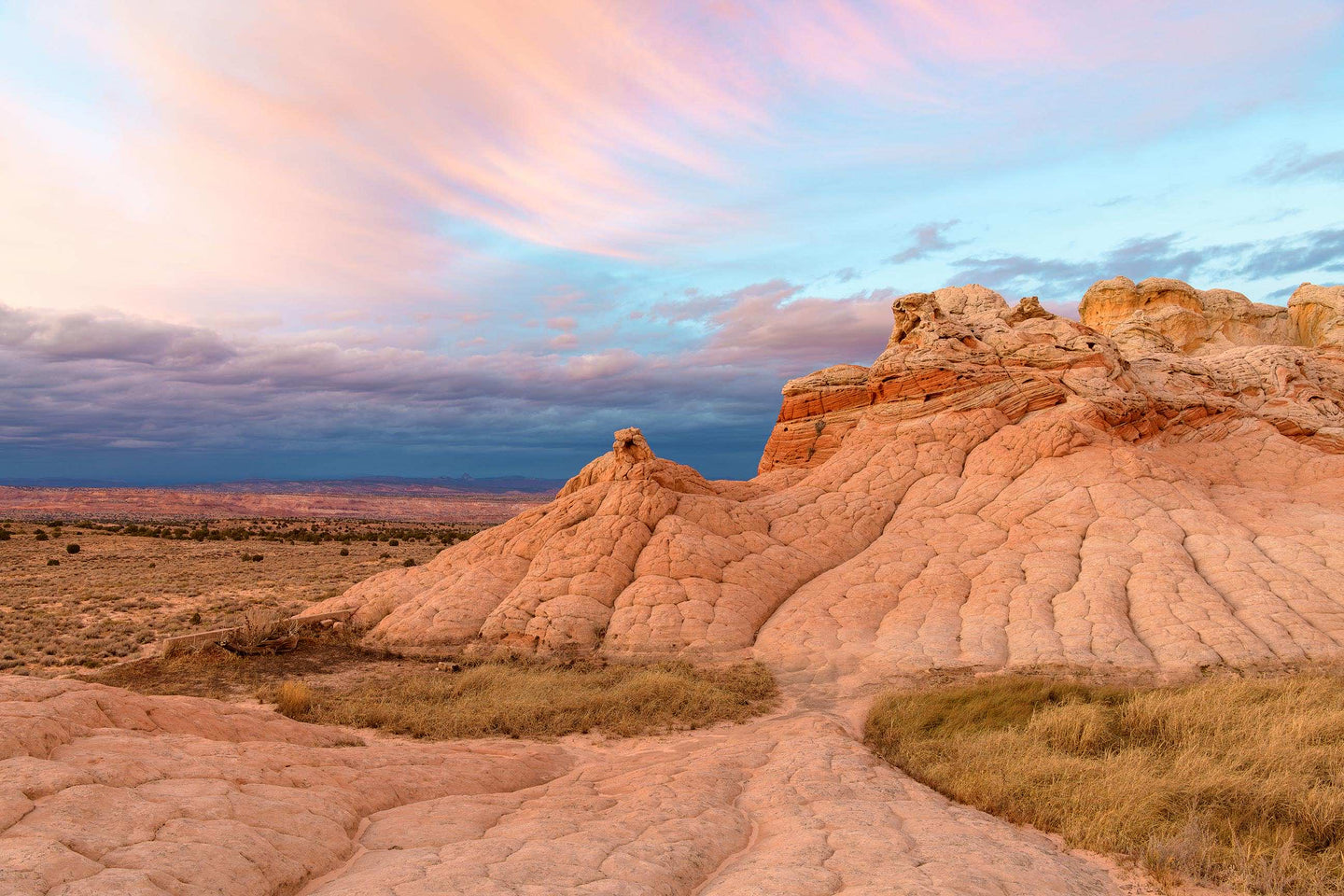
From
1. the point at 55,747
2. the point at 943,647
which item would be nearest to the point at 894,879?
the point at 55,747

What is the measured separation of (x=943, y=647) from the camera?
1641 cm

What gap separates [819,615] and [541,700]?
287 inches

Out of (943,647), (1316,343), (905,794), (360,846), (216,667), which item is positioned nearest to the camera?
(360,846)

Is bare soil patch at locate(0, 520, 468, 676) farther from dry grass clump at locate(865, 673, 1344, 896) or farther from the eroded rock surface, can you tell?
dry grass clump at locate(865, 673, 1344, 896)

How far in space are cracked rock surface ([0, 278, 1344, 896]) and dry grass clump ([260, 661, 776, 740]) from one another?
2.13 ft

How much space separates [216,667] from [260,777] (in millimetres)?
12131

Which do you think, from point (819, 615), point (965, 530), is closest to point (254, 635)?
point (819, 615)

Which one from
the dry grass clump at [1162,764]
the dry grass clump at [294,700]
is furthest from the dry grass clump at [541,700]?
the dry grass clump at [1162,764]

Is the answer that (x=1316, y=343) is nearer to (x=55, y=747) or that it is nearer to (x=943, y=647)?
(x=943, y=647)

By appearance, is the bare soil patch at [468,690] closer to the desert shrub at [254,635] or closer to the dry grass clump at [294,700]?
the dry grass clump at [294,700]

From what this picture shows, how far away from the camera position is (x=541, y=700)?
47.0 ft

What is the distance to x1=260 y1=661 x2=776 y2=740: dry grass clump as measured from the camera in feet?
44.1

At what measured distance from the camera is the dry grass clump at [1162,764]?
7.27 m

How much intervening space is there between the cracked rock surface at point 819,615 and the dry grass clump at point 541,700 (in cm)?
65
